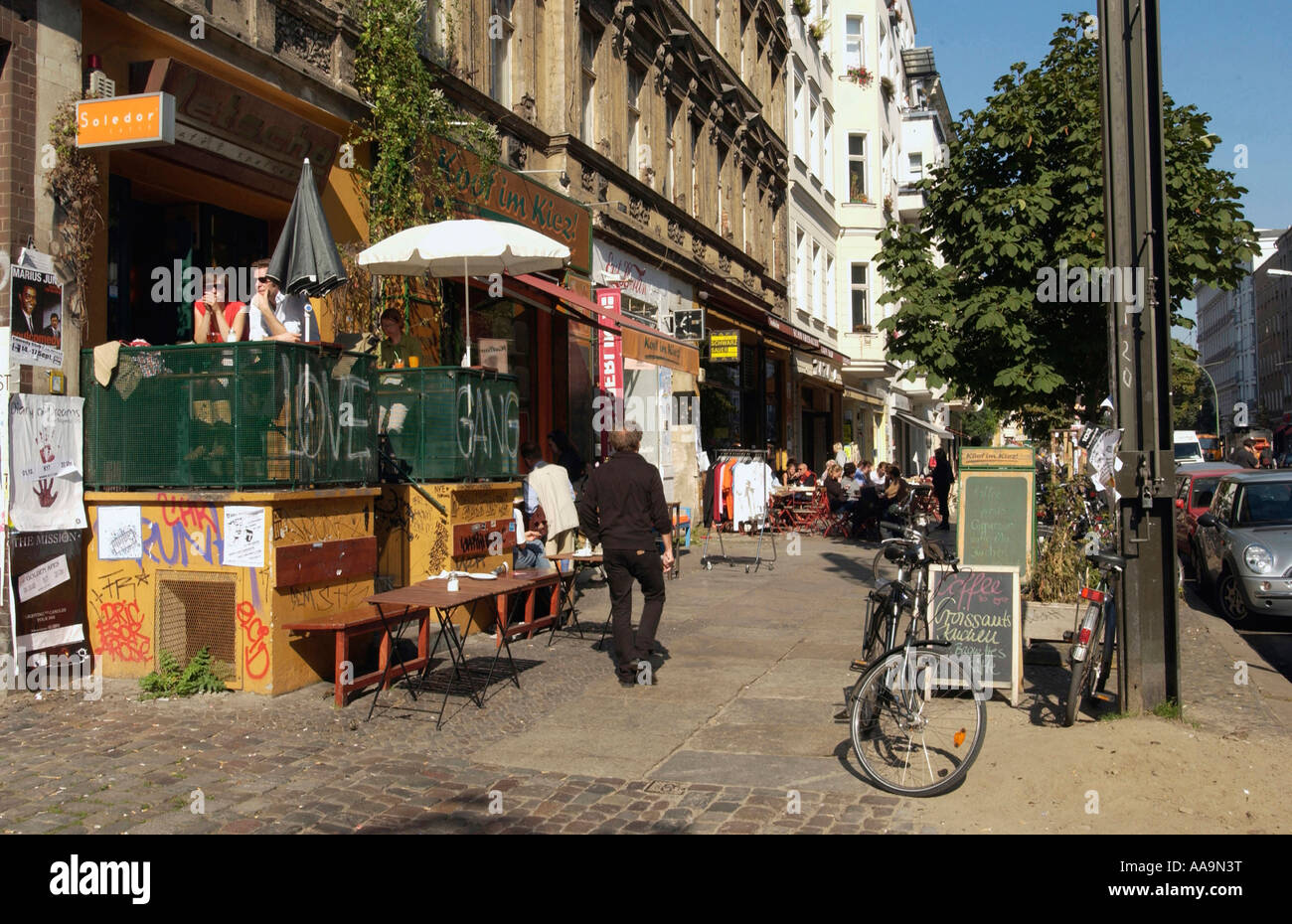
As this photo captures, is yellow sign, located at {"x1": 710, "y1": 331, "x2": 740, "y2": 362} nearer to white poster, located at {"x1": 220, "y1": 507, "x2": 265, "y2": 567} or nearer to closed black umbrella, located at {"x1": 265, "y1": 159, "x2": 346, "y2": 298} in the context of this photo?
closed black umbrella, located at {"x1": 265, "y1": 159, "x2": 346, "y2": 298}

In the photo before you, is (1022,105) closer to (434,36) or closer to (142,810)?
(434,36)

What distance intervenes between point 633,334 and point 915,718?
9611 millimetres

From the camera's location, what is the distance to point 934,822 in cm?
500

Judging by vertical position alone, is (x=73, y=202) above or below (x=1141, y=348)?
above

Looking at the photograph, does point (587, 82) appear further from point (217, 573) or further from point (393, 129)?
point (217, 573)

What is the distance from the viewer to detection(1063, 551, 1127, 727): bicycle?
6.45m

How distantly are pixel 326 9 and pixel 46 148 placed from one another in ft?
12.6

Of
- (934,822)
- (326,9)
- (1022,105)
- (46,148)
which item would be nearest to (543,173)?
(326,9)

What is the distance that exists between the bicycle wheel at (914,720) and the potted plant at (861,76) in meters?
35.4

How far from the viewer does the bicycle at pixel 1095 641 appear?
645 centimetres

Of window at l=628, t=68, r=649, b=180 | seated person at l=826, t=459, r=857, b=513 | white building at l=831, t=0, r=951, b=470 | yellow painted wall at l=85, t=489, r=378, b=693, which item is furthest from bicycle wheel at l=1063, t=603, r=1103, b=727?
white building at l=831, t=0, r=951, b=470

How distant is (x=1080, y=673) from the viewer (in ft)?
21.1

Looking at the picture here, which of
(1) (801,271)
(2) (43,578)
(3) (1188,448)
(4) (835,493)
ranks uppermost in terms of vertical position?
(1) (801,271)

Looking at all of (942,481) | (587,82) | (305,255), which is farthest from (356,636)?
(942,481)
